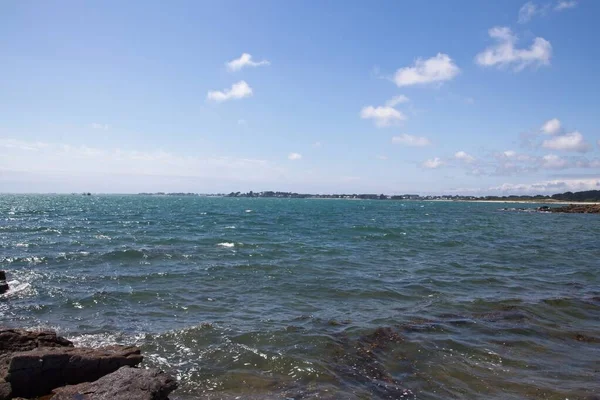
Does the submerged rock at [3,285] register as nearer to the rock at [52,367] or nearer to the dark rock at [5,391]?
the rock at [52,367]

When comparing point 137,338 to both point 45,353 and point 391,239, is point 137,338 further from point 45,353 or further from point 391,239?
point 391,239

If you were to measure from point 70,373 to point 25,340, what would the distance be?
1.99m

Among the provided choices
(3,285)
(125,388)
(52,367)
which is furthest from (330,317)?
(3,285)

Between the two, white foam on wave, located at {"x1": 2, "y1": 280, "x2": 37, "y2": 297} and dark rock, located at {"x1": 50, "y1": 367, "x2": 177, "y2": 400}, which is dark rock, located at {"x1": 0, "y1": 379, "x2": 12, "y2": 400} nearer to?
dark rock, located at {"x1": 50, "y1": 367, "x2": 177, "y2": 400}

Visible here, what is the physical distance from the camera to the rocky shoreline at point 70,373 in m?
6.69

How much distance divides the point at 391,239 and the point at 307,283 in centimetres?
2167

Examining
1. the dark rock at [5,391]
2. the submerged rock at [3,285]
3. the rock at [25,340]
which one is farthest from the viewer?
the submerged rock at [3,285]

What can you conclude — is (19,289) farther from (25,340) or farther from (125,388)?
(125,388)

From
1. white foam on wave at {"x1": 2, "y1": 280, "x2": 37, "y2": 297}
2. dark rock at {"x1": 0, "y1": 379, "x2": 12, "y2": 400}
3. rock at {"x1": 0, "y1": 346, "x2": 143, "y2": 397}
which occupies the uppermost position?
rock at {"x1": 0, "y1": 346, "x2": 143, "y2": 397}

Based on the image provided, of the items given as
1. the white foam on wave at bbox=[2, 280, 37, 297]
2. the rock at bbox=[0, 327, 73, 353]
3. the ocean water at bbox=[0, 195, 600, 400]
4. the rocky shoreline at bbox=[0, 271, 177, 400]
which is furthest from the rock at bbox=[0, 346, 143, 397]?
the white foam on wave at bbox=[2, 280, 37, 297]

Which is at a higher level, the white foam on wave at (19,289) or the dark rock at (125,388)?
the dark rock at (125,388)

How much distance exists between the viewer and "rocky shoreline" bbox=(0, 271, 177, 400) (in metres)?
6.69

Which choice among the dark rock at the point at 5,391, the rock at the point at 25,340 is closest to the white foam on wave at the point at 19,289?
the rock at the point at 25,340

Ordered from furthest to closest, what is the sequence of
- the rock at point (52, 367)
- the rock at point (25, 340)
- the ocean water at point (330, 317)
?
the ocean water at point (330, 317)
the rock at point (25, 340)
the rock at point (52, 367)
